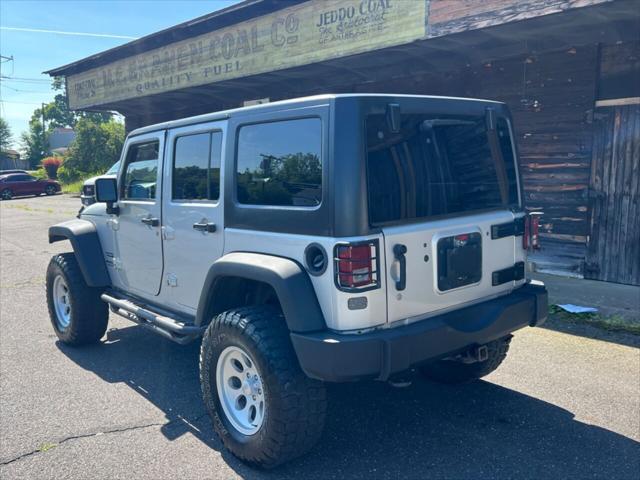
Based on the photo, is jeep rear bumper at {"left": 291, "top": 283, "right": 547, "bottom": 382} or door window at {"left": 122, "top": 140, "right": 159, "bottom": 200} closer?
jeep rear bumper at {"left": 291, "top": 283, "right": 547, "bottom": 382}

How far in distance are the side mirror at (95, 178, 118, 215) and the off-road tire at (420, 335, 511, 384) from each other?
2.95 metres

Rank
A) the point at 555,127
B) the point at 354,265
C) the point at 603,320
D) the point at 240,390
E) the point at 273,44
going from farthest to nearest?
the point at 273,44 < the point at 555,127 < the point at 603,320 < the point at 240,390 < the point at 354,265

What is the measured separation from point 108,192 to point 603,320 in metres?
5.05

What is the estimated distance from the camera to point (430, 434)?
354 centimetres

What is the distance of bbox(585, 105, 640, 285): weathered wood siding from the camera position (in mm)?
7238

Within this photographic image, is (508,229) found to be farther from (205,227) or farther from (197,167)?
(197,167)

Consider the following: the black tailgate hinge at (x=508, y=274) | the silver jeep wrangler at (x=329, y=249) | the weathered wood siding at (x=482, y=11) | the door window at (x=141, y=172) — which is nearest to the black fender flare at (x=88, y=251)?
the door window at (x=141, y=172)

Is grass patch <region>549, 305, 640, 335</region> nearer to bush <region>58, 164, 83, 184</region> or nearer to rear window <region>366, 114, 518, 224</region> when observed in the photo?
rear window <region>366, 114, 518, 224</region>

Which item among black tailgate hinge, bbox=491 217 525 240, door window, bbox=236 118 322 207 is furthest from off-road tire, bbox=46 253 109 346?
black tailgate hinge, bbox=491 217 525 240

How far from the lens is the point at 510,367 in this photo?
469cm

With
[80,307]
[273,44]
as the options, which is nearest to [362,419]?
[80,307]

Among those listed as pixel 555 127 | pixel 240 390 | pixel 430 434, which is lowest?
pixel 430 434

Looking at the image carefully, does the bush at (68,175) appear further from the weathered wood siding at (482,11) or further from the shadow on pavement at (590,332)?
the shadow on pavement at (590,332)

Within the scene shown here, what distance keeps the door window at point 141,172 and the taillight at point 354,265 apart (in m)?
2.13
